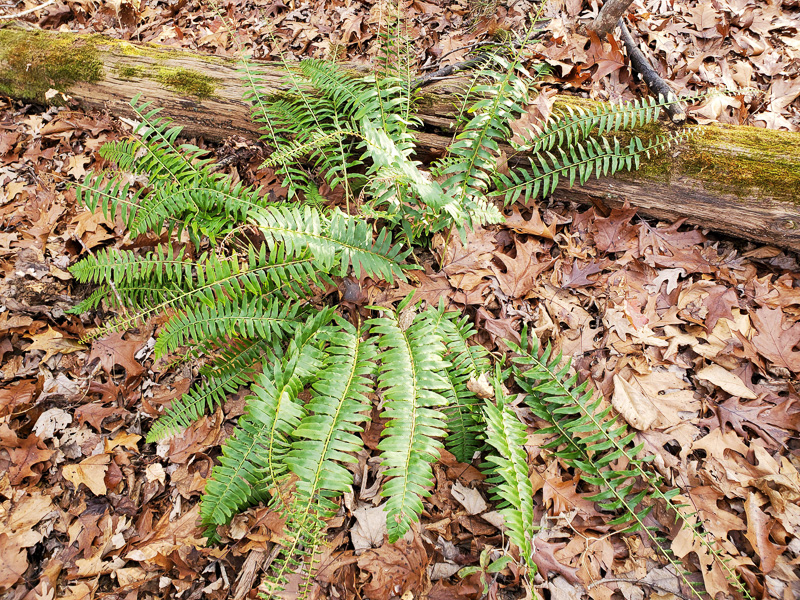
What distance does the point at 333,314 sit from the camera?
2557 mm

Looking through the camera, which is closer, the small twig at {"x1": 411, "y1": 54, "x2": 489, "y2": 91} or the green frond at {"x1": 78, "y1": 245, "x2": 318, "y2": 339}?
the green frond at {"x1": 78, "y1": 245, "x2": 318, "y2": 339}

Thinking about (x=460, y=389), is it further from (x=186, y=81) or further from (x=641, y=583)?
(x=186, y=81)

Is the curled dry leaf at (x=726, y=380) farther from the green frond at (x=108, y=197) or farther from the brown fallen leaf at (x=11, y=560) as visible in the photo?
the brown fallen leaf at (x=11, y=560)

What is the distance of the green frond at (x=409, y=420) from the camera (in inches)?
67.9

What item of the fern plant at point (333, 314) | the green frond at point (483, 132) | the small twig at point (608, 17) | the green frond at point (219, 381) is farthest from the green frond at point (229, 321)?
the small twig at point (608, 17)

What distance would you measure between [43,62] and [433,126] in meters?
3.81

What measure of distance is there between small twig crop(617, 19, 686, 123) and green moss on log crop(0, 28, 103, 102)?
4.38m

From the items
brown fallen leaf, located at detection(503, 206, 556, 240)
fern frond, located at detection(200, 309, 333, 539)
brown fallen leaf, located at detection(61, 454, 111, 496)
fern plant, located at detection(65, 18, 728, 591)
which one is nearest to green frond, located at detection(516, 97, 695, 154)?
fern plant, located at detection(65, 18, 728, 591)

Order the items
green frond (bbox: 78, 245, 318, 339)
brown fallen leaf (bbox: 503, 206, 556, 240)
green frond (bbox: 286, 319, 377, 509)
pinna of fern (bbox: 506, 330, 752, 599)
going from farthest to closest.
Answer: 1. brown fallen leaf (bbox: 503, 206, 556, 240)
2. green frond (bbox: 78, 245, 318, 339)
3. pinna of fern (bbox: 506, 330, 752, 599)
4. green frond (bbox: 286, 319, 377, 509)

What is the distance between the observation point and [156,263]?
2617 millimetres

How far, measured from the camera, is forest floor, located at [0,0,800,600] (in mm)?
2004

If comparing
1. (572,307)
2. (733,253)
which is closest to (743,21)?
(733,253)

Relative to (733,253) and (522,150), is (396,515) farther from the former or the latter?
(733,253)

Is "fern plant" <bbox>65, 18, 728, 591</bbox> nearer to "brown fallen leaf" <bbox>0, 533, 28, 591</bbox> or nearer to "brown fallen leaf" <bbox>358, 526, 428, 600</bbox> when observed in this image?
"brown fallen leaf" <bbox>358, 526, 428, 600</bbox>
